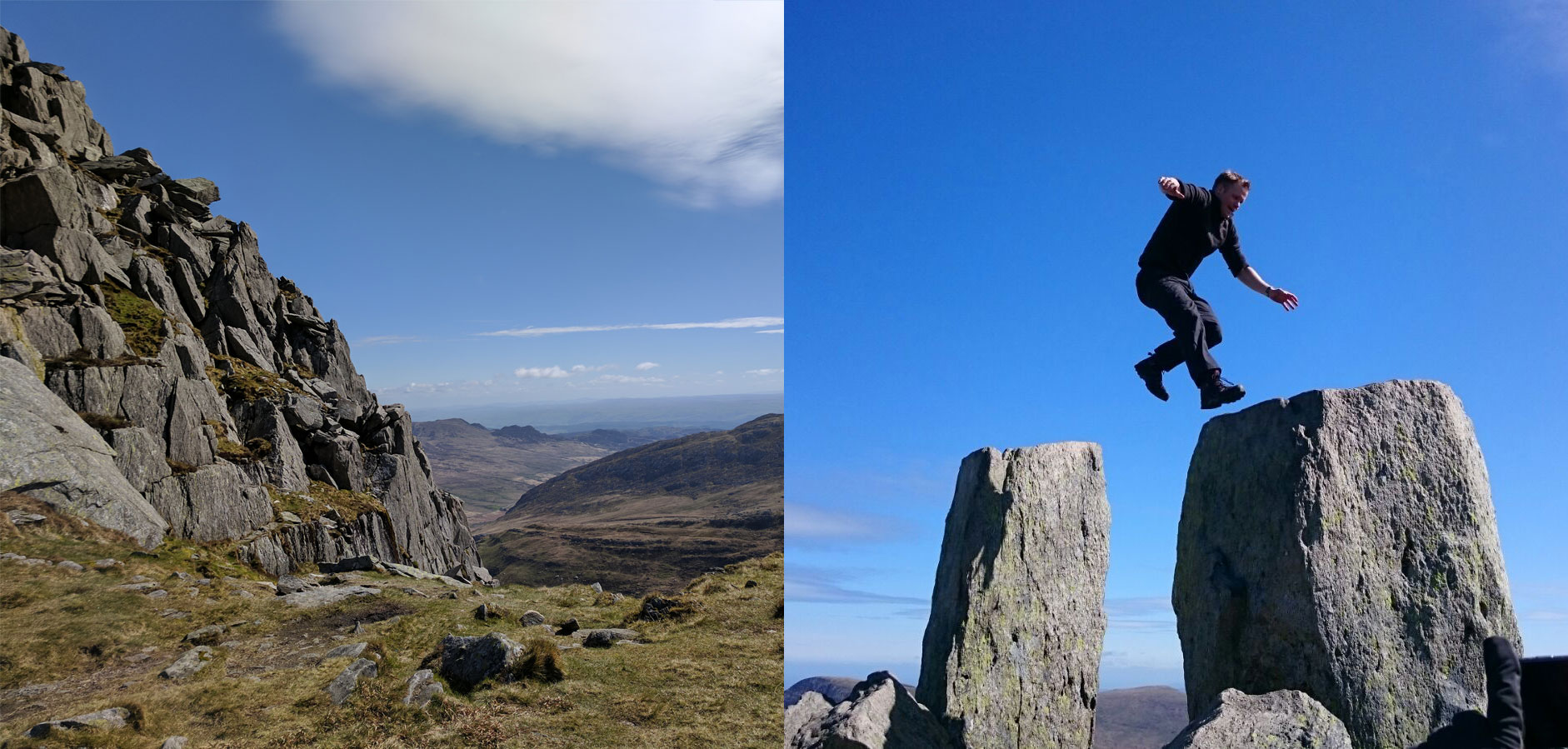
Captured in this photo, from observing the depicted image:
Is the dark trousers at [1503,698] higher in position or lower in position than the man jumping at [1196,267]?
lower

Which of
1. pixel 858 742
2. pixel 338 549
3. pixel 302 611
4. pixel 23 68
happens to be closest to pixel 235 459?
pixel 338 549

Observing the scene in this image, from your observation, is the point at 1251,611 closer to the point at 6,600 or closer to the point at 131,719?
the point at 131,719

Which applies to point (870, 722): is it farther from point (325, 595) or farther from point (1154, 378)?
point (325, 595)

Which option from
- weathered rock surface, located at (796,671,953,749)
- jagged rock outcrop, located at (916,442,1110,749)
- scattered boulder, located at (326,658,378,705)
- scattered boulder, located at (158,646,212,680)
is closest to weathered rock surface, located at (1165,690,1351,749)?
jagged rock outcrop, located at (916,442,1110,749)

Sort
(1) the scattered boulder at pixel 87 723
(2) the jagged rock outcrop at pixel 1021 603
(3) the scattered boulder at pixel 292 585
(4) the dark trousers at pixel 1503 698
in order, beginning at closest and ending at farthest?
1. (4) the dark trousers at pixel 1503 698
2. (2) the jagged rock outcrop at pixel 1021 603
3. (1) the scattered boulder at pixel 87 723
4. (3) the scattered boulder at pixel 292 585

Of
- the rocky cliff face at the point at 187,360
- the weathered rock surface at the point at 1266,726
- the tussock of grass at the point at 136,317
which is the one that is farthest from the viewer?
the tussock of grass at the point at 136,317

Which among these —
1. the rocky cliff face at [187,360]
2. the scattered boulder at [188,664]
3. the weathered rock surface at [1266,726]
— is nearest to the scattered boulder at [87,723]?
the scattered boulder at [188,664]

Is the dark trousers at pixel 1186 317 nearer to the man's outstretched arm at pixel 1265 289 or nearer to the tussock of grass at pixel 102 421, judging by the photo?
the man's outstretched arm at pixel 1265 289
